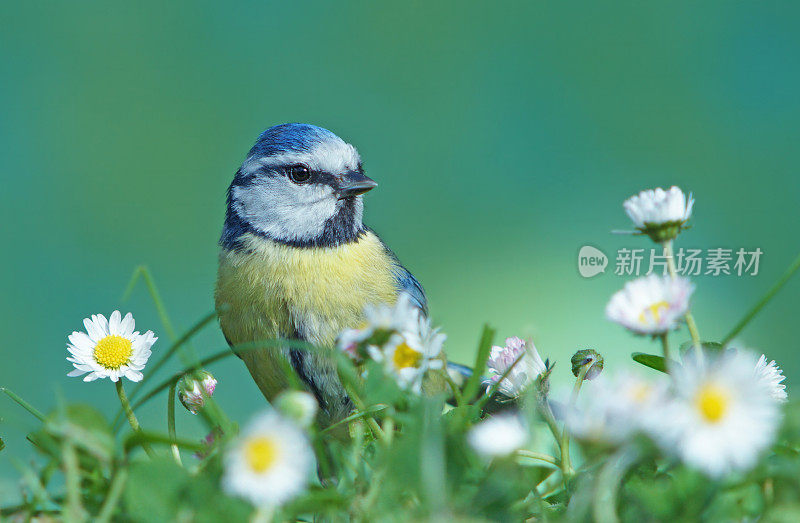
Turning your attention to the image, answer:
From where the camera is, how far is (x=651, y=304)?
14.5 inches

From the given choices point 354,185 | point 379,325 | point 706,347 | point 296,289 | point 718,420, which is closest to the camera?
point 718,420

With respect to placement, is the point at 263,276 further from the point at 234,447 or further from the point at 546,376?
the point at 234,447

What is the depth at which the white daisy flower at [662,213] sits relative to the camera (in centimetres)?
44

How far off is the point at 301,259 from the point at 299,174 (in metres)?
0.19

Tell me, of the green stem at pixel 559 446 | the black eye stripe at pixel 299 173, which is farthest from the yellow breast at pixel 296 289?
the green stem at pixel 559 446

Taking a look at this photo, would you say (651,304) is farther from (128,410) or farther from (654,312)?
(128,410)

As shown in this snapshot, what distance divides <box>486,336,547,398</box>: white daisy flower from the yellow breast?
381 millimetres

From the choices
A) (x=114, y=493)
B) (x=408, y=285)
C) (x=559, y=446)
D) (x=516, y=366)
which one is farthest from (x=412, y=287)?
(x=114, y=493)

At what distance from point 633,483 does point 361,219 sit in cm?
81

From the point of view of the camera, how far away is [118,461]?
352mm

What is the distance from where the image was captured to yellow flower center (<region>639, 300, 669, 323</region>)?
1.18 ft

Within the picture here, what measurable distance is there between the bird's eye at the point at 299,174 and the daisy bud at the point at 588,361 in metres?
0.69

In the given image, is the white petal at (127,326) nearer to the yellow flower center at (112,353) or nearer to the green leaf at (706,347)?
the yellow flower center at (112,353)

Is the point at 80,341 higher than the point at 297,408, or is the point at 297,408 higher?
the point at 80,341
